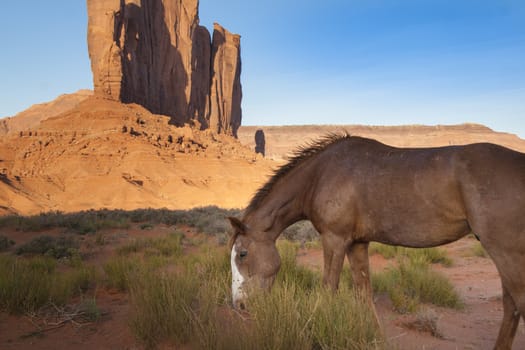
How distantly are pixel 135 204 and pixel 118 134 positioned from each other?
1081 cm

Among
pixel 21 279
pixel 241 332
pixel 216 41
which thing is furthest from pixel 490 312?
pixel 216 41

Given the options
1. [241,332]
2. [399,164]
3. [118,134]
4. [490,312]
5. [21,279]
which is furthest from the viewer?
[118,134]

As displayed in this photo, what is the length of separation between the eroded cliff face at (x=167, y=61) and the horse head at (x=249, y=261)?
44.3m

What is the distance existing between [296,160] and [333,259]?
1.40 m

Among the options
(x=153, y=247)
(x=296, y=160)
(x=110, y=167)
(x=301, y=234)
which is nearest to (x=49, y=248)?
(x=153, y=247)

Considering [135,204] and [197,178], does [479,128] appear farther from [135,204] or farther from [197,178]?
[135,204]

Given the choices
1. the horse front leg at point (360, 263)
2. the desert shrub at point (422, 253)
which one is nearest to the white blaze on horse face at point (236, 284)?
the horse front leg at point (360, 263)

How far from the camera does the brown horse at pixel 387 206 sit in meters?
3.17

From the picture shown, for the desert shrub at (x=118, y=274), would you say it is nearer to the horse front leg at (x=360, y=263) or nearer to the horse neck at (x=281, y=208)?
the horse neck at (x=281, y=208)

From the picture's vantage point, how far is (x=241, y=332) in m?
2.88

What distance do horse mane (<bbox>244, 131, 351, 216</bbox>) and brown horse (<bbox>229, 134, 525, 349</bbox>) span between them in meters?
0.01

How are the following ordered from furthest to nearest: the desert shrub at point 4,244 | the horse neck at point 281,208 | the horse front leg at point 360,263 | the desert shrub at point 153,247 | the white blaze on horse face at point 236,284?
the desert shrub at point 4,244
the desert shrub at point 153,247
the horse neck at point 281,208
the horse front leg at point 360,263
the white blaze on horse face at point 236,284

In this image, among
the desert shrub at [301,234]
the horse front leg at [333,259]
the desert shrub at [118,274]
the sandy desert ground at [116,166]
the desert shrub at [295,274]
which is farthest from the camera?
the sandy desert ground at [116,166]

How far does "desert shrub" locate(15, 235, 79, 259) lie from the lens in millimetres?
10229
